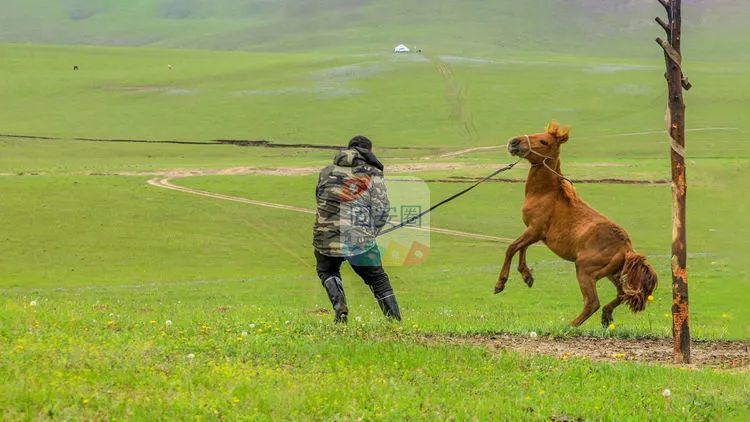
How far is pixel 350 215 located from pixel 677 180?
3877 mm

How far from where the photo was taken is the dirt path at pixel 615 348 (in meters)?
11.9

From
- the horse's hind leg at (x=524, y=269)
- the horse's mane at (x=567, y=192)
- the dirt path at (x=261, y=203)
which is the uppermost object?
the horse's mane at (x=567, y=192)

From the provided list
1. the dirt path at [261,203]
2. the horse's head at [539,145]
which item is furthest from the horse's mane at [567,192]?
the dirt path at [261,203]

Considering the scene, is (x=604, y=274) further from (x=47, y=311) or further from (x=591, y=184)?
(x=591, y=184)

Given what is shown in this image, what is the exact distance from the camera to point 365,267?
507 inches

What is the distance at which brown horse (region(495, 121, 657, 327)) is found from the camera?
13.8m

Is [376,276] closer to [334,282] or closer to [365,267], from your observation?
[365,267]

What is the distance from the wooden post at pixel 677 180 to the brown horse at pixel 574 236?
1.97 m

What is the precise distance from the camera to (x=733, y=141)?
6506cm

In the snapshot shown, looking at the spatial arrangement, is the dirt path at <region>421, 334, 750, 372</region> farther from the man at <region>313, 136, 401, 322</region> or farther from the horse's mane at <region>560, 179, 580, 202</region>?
the horse's mane at <region>560, 179, 580, 202</region>

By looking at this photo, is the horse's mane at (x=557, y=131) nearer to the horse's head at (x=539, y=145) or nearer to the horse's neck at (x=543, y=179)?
the horse's head at (x=539, y=145)

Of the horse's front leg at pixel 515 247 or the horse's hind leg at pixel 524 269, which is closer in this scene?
the horse's front leg at pixel 515 247

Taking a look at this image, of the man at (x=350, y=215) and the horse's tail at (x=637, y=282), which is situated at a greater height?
the man at (x=350, y=215)

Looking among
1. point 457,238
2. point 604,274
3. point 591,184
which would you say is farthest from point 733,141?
point 604,274
